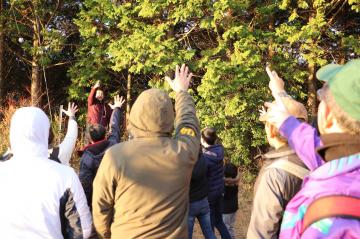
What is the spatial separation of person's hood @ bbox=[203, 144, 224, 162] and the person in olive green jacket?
9.38 ft

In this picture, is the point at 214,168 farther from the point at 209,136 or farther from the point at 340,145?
the point at 340,145

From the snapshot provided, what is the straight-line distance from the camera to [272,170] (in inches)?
111

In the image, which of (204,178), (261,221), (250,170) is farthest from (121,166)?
(250,170)

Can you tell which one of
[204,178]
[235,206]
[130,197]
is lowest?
[235,206]

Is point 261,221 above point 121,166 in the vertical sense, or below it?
below

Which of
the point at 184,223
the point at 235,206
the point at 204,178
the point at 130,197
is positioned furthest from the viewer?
the point at 235,206

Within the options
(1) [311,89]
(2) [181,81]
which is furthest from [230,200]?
(1) [311,89]

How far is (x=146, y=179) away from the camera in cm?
273

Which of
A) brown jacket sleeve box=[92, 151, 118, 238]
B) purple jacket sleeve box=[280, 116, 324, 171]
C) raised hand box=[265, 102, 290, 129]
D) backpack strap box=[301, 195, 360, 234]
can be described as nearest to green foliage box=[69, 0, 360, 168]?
brown jacket sleeve box=[92, 151, 118, 238]

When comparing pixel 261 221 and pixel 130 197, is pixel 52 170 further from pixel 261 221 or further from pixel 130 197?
pixel 261 221

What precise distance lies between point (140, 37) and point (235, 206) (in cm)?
779

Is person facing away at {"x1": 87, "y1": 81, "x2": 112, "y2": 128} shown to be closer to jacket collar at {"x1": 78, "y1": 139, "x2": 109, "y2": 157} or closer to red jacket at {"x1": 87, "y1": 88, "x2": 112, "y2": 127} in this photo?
red jacket at {"x1": 87, "y1": 88, "x2": 112, "y2": 127}

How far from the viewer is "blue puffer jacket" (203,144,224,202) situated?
5766mm

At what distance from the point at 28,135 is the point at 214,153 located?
3.51m
